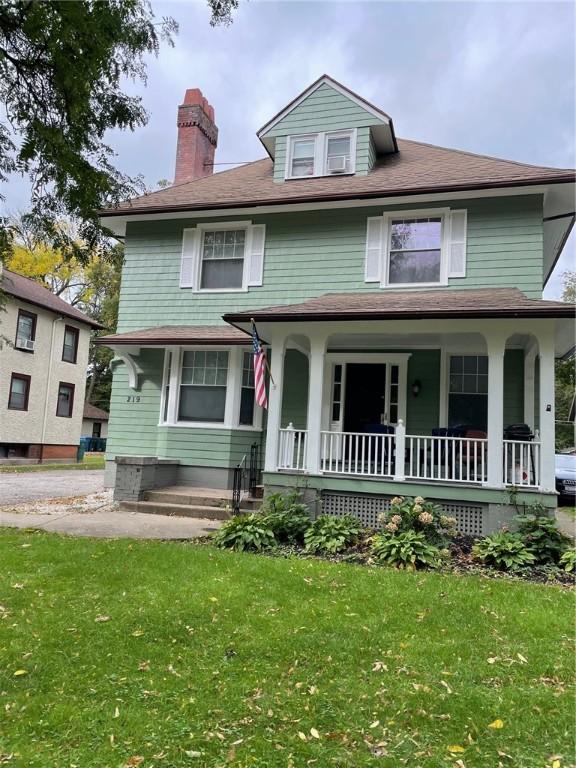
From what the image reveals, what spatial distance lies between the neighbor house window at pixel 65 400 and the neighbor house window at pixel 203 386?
15551mm

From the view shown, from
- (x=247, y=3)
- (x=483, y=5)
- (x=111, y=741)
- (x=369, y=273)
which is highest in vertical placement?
(x=483, y=5)

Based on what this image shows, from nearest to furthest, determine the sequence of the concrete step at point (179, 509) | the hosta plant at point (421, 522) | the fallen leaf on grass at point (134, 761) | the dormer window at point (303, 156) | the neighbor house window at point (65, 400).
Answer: the fallen leaf on grass at point (134, 761) < the hosta plant at point (421, 522) < the concrete step at point (179, 509) < the dormer window at point (303, 156) < the neighbor house window at point (65, 400)

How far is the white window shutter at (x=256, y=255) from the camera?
10953 millimetres

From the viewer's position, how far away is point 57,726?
2836mm

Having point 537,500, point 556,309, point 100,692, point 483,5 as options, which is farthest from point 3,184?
point 537,500

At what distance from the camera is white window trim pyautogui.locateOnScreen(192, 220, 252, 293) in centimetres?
1103

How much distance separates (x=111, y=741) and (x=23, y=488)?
35.8 ft

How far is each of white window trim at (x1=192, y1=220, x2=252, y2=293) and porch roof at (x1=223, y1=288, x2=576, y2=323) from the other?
87.0 inches

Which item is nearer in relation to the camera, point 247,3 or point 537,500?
point 247,3

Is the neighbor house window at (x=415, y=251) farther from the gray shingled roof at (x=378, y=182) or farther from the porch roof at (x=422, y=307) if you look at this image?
the gray shingled roof at (x=378, y=182)

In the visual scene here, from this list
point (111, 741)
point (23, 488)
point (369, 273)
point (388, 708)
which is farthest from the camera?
point (23, 488)

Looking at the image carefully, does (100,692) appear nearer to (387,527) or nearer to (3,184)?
(387,527)

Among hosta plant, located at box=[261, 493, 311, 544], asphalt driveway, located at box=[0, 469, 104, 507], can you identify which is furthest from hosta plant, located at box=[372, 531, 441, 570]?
asphalt driveway, located at box=[0, 469, 104, 507]

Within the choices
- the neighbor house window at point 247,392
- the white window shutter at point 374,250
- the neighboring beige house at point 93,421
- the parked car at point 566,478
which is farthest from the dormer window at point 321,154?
the neighboring beige house at point 93,421
